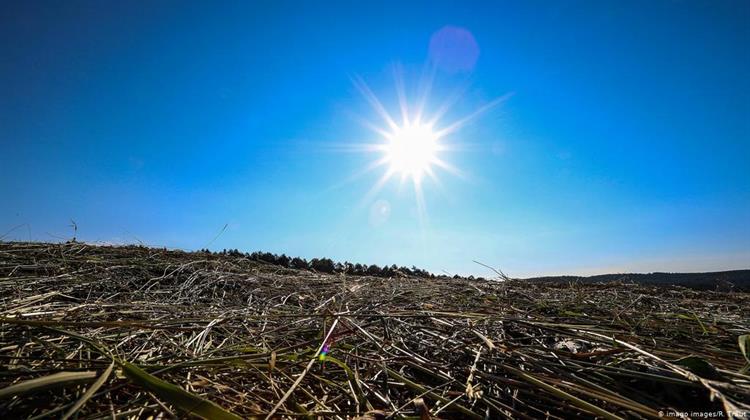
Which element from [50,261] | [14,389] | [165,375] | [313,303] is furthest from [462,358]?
[50,261]

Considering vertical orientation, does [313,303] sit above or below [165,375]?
above

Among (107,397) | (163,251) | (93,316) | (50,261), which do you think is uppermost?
(163,251)

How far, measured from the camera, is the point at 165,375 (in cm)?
88

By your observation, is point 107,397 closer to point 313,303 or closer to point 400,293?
point 313,303

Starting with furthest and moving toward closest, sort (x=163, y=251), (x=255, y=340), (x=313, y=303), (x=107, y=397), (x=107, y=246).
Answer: (x=163, y=251) < (x=107, y=246) < (x=313, y=303) < (x=255, y=340) < (x=107, y=397)

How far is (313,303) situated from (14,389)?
1621 millimetres

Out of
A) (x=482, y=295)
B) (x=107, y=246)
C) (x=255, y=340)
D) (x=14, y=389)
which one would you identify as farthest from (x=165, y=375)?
(x=107, y=246)

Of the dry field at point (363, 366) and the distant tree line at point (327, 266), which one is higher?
the distant tree line at point (327, 266)

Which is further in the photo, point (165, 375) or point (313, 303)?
point (313, 303)

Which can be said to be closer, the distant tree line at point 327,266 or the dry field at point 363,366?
the dry field at point 363,366

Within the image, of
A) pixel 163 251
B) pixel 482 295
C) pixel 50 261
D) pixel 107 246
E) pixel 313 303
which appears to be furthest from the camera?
pixel 163 251

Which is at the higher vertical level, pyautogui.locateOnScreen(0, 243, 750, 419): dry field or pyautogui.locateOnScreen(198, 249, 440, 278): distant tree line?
pyautogui.locateOnScreen(198, 249, 440, 278): distant tree line

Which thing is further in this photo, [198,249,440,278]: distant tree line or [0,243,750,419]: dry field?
[198,249,440,278]: distant tree line

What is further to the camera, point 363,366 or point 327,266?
point 327,266
